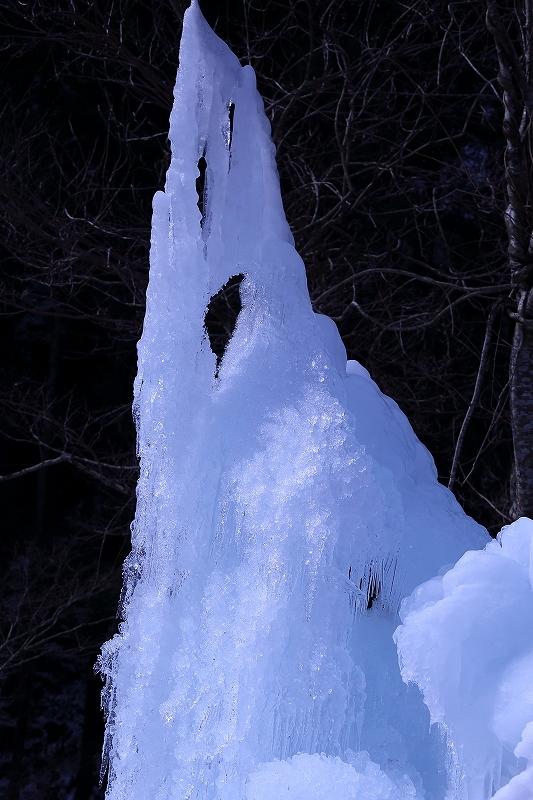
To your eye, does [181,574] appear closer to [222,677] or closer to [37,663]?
[222,677]

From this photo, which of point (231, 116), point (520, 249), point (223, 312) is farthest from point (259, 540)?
point (223, 312)

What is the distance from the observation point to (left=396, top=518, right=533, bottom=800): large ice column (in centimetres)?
122

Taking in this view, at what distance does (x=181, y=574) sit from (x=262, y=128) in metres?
1.06

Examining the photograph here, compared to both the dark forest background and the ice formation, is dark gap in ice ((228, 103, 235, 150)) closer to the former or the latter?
the ice formation

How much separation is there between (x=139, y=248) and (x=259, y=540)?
201 inches

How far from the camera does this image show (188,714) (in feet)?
5.41

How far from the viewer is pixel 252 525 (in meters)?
1.64

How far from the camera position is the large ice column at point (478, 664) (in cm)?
122

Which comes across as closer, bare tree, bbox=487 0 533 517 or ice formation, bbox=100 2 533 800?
ice formation, bbox=100 2 533 800

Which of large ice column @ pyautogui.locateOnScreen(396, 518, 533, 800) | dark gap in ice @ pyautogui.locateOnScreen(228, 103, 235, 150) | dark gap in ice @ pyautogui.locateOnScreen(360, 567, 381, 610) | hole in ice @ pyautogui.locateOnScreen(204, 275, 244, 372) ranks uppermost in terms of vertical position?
dark gap in ice @ pyautogui.locateOnScreen(228, 103, 235, 150)

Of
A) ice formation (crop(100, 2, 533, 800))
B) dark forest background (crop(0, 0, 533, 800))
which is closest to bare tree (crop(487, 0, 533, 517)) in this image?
ice formation (crop(100, 2, 533, 800))

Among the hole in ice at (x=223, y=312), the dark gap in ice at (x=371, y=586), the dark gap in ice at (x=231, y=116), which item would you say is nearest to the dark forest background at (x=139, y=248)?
the hole in ice at (x=223, y=312)

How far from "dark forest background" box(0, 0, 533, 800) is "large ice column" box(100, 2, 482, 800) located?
3.04 m

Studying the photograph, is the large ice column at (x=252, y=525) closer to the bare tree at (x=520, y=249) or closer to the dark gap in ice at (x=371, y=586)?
the dark gap in ice at (x=371, y=586)
